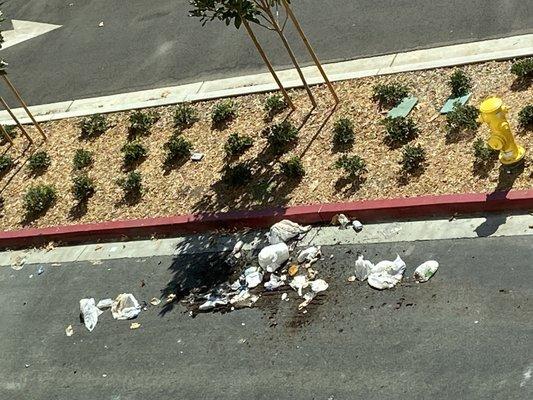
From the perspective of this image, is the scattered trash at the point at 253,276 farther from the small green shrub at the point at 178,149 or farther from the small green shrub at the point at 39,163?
the small green shrub at the point at 39,163

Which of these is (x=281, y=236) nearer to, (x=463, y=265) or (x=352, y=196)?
(x=352, y=196)

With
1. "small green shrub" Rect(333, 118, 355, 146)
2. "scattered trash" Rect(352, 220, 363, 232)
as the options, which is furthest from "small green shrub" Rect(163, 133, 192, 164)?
"scattered trash" Rect(352, 220, 363, 232)

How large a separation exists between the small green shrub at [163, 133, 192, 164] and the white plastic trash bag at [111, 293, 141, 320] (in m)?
2.59

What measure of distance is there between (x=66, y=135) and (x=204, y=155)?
3.07 metres

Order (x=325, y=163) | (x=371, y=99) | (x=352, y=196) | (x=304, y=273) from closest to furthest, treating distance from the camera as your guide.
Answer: (x=304, y=273)
(x=352, y=196)
(x=325, y=163)
(x=371, y=99)

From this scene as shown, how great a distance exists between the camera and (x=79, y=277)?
9.99 metres

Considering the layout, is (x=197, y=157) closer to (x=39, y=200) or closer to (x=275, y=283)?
(x=39, y=200)

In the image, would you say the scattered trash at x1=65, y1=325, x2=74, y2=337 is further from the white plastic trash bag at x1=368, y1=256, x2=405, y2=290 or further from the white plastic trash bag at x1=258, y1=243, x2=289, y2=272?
the white plastic trash bag at x1=368, y1=256, x2=405, y2=290

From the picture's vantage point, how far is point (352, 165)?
368 inches

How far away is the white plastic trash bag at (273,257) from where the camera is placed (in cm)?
877

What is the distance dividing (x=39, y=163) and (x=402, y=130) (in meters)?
5.88

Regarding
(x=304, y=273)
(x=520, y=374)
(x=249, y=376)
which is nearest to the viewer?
(x=520, y=374)

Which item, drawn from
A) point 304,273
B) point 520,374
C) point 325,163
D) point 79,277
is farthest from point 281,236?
point 520,374

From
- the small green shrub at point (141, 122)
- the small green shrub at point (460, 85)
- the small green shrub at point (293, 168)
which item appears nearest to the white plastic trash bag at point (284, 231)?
the small green shrub at point (293, 168)
